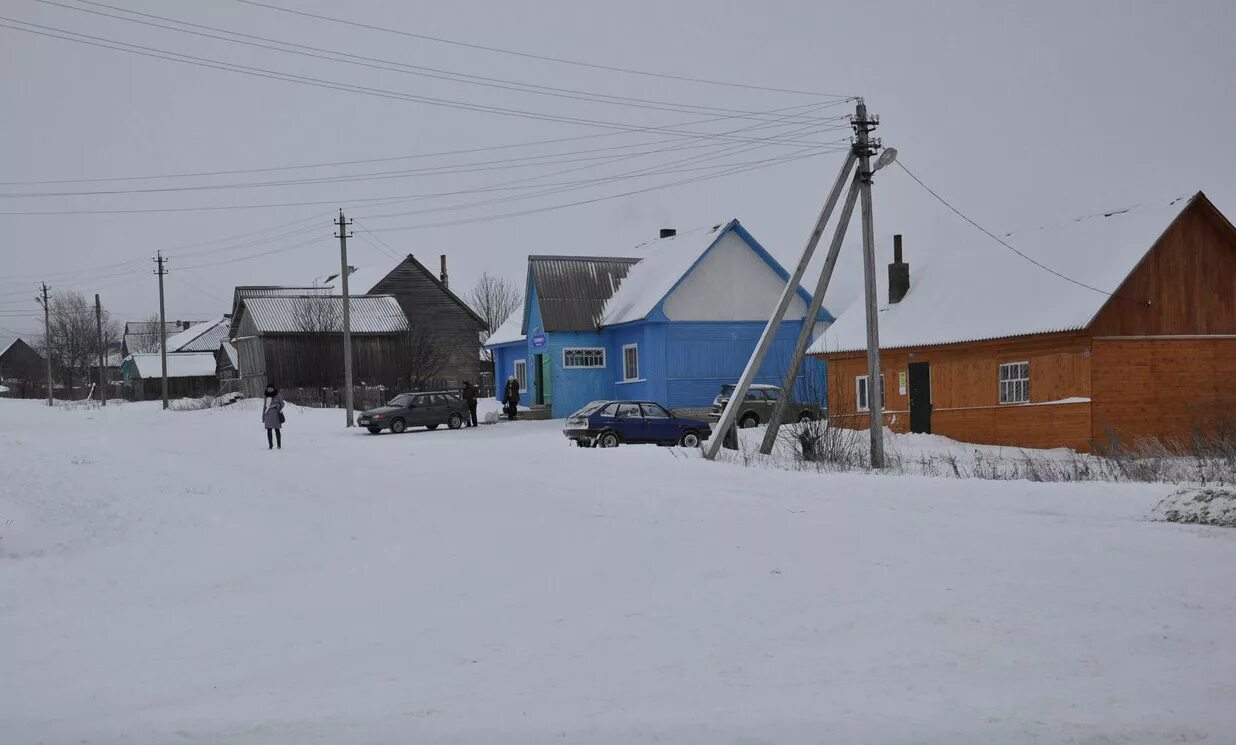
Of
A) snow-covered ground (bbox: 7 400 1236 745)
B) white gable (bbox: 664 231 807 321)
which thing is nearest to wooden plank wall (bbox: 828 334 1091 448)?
white gable (bbox: 664 231 807 321)

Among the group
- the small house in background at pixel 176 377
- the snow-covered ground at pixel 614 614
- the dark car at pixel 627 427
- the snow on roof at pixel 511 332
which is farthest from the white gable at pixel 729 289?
the small house in background at pixel 176 377

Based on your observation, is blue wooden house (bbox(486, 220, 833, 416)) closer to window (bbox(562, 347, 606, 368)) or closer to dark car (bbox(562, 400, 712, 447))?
window (bbox(562, 347, 606, 368))

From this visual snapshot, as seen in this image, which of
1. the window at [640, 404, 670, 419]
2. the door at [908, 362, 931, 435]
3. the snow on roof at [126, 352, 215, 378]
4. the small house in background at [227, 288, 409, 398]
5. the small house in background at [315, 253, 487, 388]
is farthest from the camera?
the snow on roof at [126, 352, 215, 378]

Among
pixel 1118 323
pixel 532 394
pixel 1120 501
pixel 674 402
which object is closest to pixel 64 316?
pixel 532 394

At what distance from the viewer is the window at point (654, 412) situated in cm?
2827

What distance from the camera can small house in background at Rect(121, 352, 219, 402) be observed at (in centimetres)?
8600

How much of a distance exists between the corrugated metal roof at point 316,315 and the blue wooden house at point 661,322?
1571 cm

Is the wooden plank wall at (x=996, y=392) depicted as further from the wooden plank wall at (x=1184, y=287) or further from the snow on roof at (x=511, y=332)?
the snow on roof at (x=511, y=332)

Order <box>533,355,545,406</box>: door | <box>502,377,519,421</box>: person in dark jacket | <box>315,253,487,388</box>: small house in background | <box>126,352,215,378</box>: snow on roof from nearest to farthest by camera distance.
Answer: <box>502,377,519,421</box>: person in dark jacket < <box>533,355,545,406</box>: door < <box>315,253,487,388</box>: small house in background < <box>126,352,215,378</box>: snow on roof

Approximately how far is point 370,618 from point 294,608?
0.89 m

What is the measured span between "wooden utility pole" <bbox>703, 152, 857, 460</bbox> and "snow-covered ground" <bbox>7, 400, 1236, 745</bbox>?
4.30 metres

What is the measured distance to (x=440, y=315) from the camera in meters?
63.0

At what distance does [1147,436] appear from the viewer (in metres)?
26.2

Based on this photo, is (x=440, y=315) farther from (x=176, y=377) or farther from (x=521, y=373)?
(x=176, y=377)
